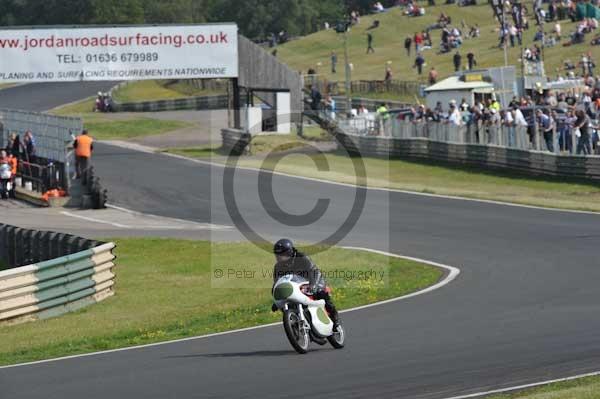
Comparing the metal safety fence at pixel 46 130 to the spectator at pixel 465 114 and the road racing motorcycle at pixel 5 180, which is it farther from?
the spectator at pixel 465 114

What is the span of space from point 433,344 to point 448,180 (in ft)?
76.7

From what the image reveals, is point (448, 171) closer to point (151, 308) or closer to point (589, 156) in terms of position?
point (589, 156)

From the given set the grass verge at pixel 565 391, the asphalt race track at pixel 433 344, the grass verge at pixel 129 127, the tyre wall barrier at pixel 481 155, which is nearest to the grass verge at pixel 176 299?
the asphalt race track at pixel 433 344

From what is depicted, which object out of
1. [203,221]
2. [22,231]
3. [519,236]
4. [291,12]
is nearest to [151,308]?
[22,231]

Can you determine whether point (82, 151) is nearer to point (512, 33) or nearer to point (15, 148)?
point (15, 148)

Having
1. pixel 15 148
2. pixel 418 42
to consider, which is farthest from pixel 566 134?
pixel 418 42

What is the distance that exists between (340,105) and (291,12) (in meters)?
55.1

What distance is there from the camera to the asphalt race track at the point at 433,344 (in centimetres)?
1103

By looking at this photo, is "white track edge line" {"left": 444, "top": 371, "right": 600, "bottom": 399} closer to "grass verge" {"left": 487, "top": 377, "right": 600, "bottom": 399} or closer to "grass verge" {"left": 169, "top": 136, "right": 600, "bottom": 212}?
"grass verge" {"left": 487, "top": 377, "right": 600, "bottom": 399}

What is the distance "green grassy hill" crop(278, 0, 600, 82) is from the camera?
219 feet

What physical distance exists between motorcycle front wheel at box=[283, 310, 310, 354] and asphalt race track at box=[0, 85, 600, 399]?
16 cm

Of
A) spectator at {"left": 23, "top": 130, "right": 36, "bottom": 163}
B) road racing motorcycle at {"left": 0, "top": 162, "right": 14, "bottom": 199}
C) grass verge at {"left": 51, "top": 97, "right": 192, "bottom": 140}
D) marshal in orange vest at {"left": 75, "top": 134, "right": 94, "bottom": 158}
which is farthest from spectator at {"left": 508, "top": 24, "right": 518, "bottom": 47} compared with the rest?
road racing motorcycle at {"left": 0, "top": 162, "right": 14, "bottom": 199}

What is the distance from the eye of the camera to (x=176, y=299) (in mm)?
18984

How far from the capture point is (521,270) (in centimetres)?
1938
